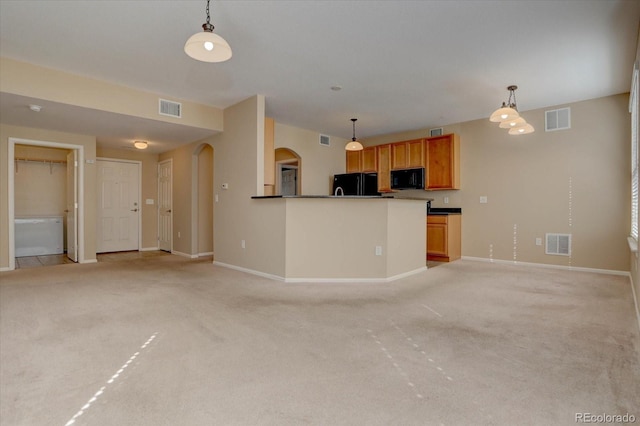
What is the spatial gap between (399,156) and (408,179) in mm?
561

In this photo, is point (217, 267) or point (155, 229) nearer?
point (217, 267)

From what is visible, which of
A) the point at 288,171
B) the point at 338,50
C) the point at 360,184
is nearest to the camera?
the point at 338,50

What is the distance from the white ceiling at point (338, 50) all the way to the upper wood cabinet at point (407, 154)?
4.65ft

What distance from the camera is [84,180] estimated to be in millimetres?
5996

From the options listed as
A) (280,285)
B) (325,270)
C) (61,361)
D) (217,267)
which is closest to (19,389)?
(61,361)

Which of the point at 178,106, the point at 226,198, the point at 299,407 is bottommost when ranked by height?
the point at 299,407

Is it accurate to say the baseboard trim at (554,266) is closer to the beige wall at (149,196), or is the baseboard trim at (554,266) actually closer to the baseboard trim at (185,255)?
the baseboard trim at (185,255)

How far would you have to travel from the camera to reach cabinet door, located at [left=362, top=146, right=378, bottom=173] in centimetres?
753

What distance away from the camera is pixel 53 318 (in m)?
2.93

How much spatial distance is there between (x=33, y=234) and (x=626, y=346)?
30.1 ft

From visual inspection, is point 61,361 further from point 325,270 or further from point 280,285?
point 325,270

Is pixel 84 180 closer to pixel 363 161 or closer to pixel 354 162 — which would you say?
pixel 354 162

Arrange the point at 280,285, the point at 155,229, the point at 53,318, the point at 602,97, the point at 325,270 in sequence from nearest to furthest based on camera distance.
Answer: the point at 53,318 < the point at 280,285 < the point at 325,270 < the point at 602,97 < the point at 155,229

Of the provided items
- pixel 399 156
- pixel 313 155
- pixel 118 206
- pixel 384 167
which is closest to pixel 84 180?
pixel 118 206
